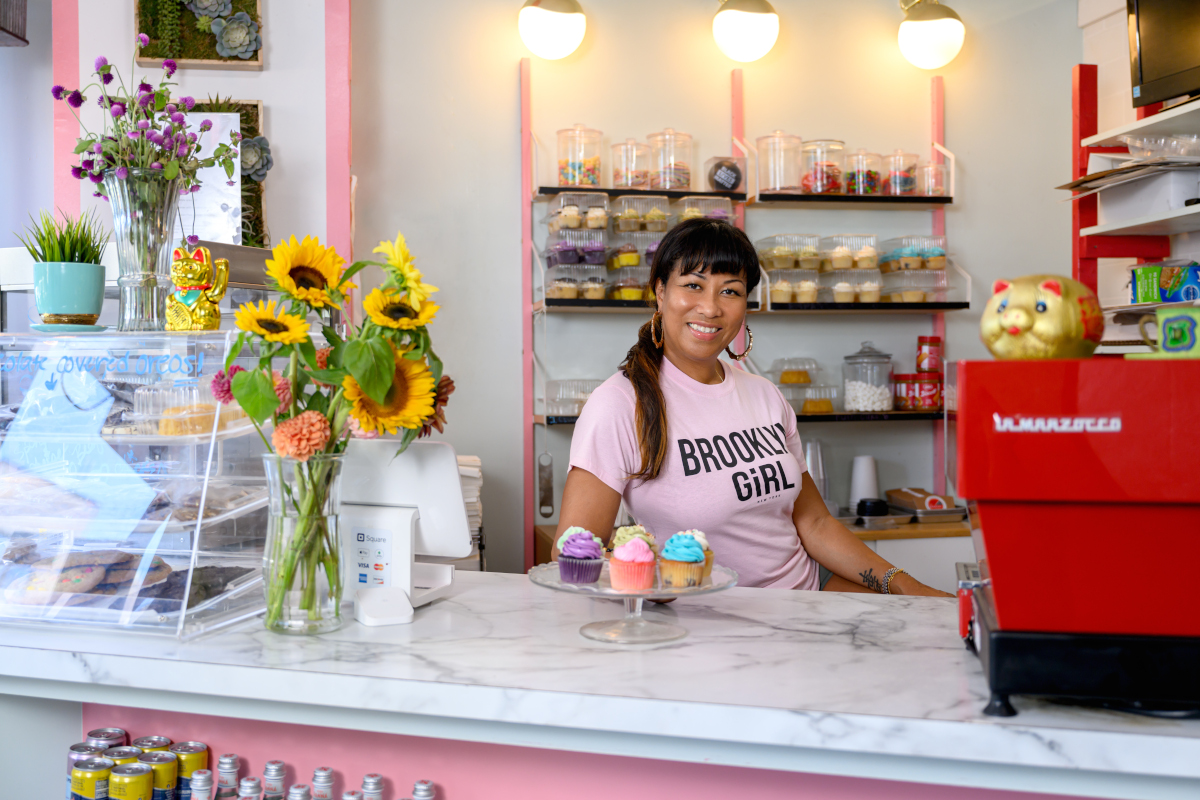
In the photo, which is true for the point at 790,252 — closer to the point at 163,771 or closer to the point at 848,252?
the point at 848,252

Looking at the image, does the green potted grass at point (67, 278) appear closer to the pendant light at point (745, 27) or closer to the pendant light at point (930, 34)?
the pendant light at point (745, 27)

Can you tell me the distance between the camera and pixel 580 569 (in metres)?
1.23

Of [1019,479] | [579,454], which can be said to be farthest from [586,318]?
[1019,479]

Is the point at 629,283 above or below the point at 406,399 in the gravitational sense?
above

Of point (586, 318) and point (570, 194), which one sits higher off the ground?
point (570, 194)

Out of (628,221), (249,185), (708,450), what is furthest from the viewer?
(628,221)

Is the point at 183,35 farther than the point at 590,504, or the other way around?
the point at 183,35

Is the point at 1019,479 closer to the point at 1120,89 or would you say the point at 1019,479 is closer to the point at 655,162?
the point at 655,162

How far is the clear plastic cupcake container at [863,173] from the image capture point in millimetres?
3604

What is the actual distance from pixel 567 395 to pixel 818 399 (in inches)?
39.1

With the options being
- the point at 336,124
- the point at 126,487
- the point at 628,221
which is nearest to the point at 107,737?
the point at 126,487

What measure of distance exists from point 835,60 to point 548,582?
319cm

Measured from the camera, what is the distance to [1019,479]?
3.01ft

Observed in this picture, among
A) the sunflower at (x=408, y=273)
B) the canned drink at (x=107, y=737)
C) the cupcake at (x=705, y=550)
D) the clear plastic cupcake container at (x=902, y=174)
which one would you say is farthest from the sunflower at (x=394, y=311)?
the clear plastic cupcake container at (x=902, y=174)
